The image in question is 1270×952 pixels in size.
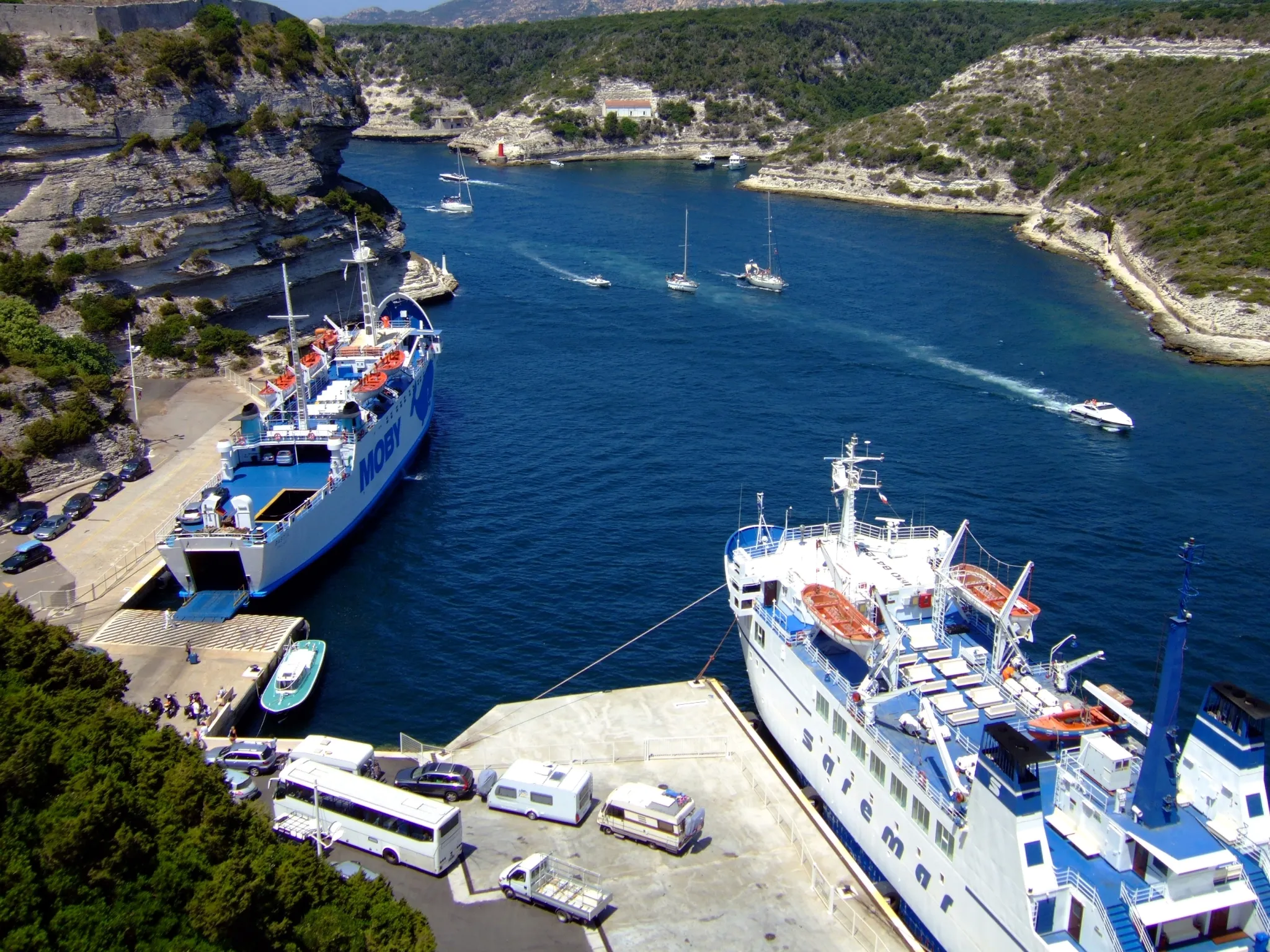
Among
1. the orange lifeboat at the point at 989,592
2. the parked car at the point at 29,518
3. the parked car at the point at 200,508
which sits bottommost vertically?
the parked car at the point at 29,518

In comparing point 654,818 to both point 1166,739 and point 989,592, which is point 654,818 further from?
point 989,592

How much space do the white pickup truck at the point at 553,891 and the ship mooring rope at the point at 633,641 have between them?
12.1 meters

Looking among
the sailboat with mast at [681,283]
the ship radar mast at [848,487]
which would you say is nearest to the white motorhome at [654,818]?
the ship radar mast at [848,487]

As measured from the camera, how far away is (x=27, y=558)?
50125mm

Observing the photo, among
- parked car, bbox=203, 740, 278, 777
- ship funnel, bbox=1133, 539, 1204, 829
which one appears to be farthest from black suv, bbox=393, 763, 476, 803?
ship funnel, bbox=1133, 539, 1204, 829

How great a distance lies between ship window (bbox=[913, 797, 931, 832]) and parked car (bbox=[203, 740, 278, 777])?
2071cm

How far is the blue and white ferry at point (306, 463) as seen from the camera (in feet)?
163

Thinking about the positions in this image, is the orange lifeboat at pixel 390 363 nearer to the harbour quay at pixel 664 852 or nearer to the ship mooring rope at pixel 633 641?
the ship mooring rope at pixel 633 641

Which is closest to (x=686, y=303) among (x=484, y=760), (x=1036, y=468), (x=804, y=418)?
(x=804, y=418)

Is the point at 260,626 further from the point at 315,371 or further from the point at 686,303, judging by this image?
the point at 686,303

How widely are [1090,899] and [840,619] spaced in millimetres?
12307

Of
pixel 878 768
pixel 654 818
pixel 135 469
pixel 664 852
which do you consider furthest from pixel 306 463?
pixel 878 768

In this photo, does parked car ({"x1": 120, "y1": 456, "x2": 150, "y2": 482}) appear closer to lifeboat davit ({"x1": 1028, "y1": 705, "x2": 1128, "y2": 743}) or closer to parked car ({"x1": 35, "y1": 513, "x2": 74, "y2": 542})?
parked car ({"x1": 35, "y1": 513, "x2": 74, "y2": 542})

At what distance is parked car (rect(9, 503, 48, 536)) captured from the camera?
52.9 metres
